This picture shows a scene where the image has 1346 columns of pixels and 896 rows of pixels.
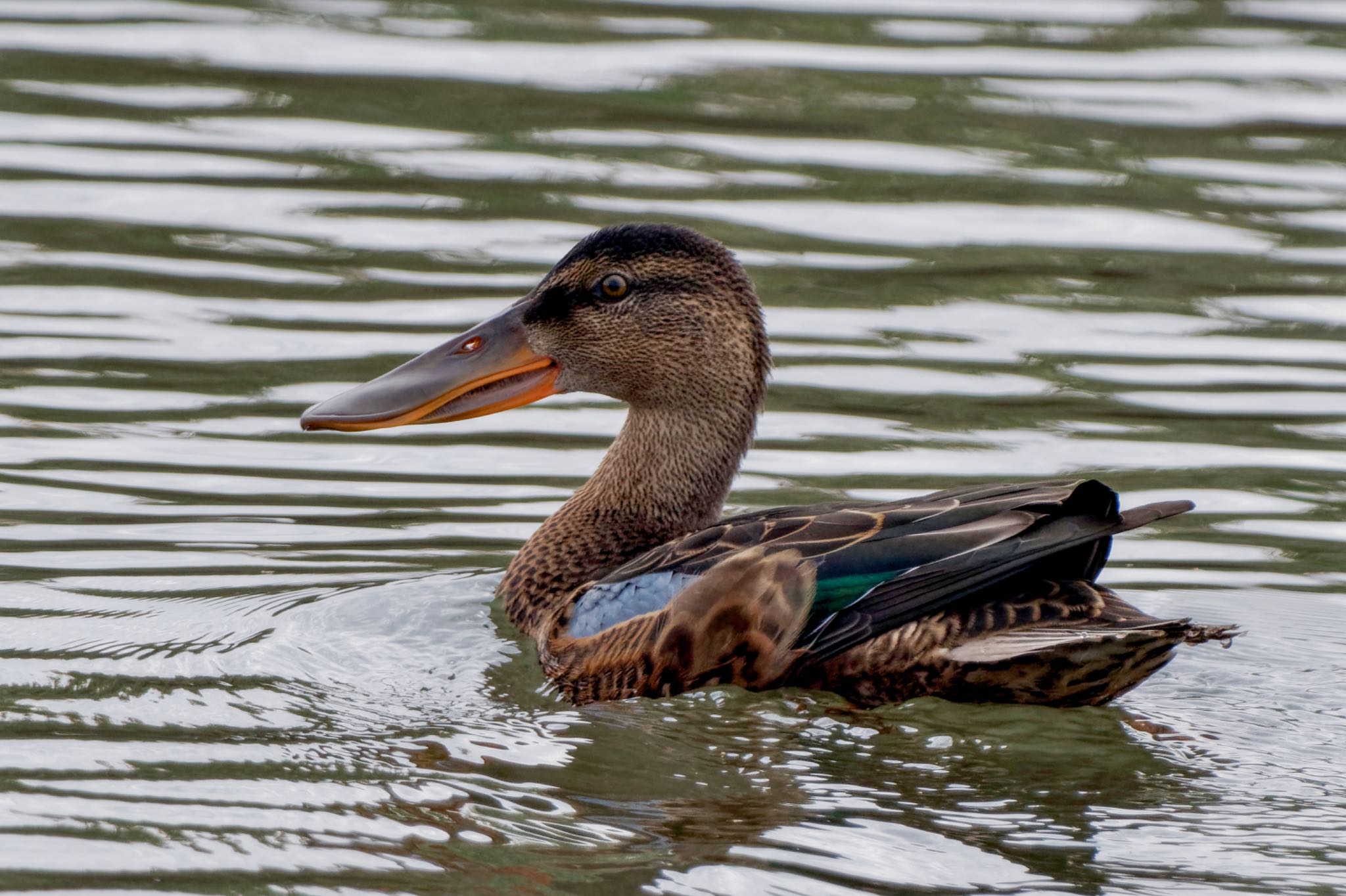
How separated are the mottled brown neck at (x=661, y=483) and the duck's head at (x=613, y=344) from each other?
0.04 meters

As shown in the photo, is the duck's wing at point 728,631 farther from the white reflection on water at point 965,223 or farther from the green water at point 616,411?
the white reflection on water at point 965,223

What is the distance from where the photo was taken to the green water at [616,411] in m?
5.38

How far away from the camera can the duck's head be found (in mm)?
7328

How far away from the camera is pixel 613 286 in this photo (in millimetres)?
7418

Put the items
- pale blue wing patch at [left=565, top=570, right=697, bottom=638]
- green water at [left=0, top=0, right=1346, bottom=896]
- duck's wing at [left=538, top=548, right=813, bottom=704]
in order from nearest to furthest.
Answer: green water at [left=0, top=0, right=1346, bottom=896] → duck's wing at [left=538, top=548, right=813, bottom=704] → pale blue wing patch at [left=565, top=570, right=697, bottom=638]

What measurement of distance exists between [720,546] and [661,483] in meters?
1.03

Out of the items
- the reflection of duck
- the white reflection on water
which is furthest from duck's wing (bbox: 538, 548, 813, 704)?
the white reflection on water

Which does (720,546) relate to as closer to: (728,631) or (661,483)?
(728,631)

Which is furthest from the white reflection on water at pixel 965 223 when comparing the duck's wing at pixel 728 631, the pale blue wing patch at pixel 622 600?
the duck's wing at pixel 728 631

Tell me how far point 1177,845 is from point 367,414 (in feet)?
10.4

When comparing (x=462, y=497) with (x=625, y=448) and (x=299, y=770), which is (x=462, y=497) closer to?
(x=625, y=448)

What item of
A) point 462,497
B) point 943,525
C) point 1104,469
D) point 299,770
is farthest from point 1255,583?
point 299,770

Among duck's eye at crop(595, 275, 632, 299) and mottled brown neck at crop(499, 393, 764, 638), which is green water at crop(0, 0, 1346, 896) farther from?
duck's eye at crop(595, 275, 632, 299)

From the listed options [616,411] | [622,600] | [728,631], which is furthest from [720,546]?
[616,411]
